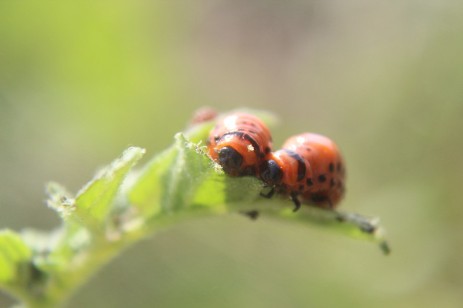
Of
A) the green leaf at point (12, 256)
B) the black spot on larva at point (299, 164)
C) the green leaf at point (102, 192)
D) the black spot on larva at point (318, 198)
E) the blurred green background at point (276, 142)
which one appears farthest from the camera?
the blurred green background at point (276, 142)

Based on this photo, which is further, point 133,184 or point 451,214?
point 451,214

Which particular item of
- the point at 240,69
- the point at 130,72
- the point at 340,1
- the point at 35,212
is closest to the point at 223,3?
the point at 240,69

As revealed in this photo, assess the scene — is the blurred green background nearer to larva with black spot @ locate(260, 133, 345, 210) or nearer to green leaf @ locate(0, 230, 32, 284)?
larva with black spot @ locate(260, 133, 345, 210)

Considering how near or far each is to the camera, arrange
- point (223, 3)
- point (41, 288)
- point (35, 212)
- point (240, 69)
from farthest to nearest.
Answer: point (223, 3) < point (240, 69) < point (35, 212) < point (41, 288)

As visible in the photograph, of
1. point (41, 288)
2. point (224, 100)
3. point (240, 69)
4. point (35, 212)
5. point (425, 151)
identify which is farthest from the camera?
point (240, 69)

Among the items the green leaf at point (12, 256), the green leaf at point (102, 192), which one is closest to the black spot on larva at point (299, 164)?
the green leaf at point (102, 192)

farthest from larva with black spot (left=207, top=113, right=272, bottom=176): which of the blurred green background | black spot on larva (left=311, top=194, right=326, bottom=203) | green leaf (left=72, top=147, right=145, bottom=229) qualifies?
the blurred green background

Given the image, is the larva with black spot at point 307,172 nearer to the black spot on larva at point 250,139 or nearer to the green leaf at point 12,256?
the black spot on larva at point 250,139

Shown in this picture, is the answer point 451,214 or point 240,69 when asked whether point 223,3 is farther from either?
point 451,214
